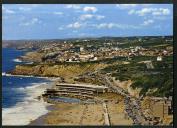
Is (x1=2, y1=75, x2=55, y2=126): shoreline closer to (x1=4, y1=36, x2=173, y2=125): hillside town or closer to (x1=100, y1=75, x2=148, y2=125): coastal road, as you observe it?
(x1=4, y1=36, x2=173, y2=125): hillside town

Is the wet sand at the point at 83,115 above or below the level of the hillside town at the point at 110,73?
below

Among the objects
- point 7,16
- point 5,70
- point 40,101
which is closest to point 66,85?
point 40,101

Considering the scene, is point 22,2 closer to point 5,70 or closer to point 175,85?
point 5,70

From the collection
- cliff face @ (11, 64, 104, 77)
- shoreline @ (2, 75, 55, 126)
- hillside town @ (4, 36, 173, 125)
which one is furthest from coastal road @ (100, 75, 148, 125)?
shoreline @ (2, 75, 55, 126)

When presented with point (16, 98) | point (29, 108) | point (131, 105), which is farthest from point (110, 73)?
point (16, 98)

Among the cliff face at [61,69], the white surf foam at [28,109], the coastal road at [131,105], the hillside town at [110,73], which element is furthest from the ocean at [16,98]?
the coastal road at [131,105]

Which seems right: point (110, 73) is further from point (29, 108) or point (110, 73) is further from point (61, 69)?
point (29, 108)

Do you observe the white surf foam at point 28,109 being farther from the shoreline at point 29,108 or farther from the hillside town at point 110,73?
the hillside town at point 110,73
